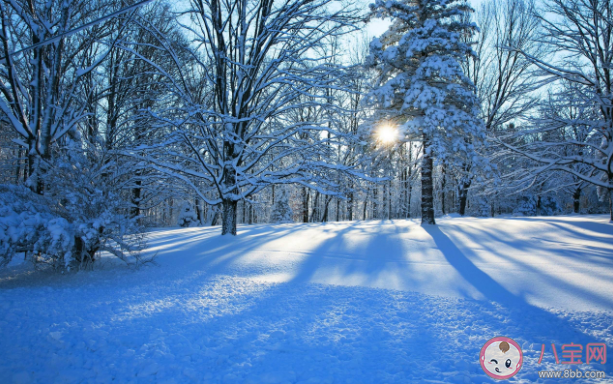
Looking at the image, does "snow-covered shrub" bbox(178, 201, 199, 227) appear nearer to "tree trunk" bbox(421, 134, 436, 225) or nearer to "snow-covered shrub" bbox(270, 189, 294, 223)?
"snow-covered shrub" bbox(270, 189, 294, 223)

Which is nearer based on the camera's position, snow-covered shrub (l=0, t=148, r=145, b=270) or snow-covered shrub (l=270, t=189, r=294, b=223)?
snow-covered shrub (l=0, t=148, r=145, b=270)

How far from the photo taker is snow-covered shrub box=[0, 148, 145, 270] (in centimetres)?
430

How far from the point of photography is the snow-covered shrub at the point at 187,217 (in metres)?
20.5

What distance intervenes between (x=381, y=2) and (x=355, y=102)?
36.3ft

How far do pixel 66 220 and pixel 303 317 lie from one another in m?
4.24

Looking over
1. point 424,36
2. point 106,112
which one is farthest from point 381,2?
point 106,112

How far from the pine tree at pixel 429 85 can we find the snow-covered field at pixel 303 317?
222 inches

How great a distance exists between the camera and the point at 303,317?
127 inches

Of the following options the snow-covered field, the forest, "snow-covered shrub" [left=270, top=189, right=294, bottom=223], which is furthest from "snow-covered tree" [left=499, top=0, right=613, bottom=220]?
"snow-covered shrub" [left=270, top=189, right=294, bottom=223]

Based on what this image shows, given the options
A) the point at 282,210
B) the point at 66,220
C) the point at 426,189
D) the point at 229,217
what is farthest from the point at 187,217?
the point at 66,220

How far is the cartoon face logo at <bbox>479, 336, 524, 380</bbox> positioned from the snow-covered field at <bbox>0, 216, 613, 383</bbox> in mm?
71

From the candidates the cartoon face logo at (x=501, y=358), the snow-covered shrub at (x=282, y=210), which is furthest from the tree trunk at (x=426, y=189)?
the snow-covered shrub at (x=282, y=210)

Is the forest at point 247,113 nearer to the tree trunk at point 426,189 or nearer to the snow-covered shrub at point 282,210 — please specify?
the tree trunk at point 426,189

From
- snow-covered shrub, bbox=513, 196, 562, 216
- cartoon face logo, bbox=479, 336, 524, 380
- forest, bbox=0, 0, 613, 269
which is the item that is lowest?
cartoon face logo, bbox=479, 336, 524, 380
